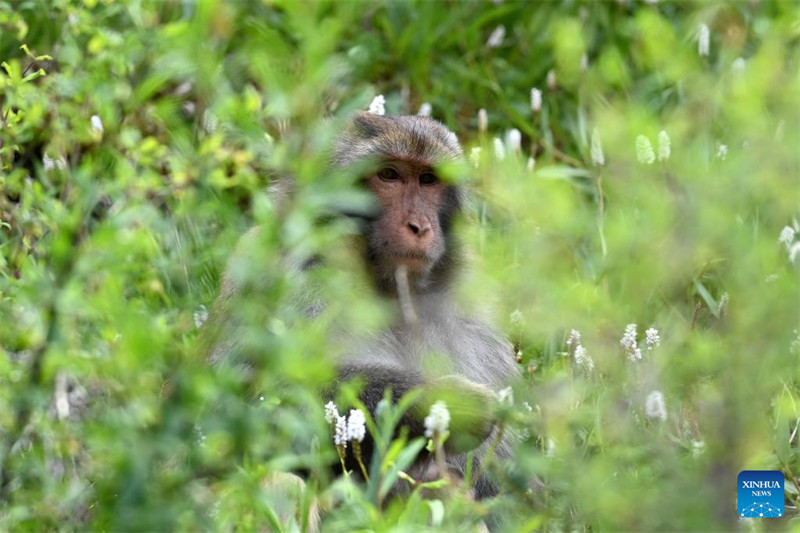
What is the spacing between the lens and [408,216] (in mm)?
4934

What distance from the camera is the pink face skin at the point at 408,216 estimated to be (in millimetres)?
4875

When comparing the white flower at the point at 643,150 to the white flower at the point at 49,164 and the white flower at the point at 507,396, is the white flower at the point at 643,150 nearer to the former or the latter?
the white flower at the point at 507,396

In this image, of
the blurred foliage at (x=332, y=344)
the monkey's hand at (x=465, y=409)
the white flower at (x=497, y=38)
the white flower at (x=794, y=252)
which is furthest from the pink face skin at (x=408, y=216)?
the white flower at (x=497, y=38)

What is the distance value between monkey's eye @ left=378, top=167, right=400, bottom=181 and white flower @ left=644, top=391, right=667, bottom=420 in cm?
210

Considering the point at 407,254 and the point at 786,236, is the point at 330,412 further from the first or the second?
the point at 786,236

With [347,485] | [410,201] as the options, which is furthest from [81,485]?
[410,201]

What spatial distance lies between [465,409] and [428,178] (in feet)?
4.98

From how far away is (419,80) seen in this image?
296 inches

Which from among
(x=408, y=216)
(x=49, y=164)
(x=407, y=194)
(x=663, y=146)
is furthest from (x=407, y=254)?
(x=49, y=164)

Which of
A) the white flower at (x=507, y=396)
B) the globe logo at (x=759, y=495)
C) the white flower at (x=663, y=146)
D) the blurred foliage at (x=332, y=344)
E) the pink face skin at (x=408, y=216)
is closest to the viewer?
the blurred foliage at (x=332, y=344)

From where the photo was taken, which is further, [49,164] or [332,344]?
[49,164]

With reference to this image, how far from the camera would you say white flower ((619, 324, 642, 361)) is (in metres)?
3.79

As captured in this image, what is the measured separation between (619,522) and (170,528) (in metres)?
0.90

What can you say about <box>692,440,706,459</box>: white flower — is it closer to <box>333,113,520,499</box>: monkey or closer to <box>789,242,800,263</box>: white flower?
<box>333,113,520,499</box>: monkey
